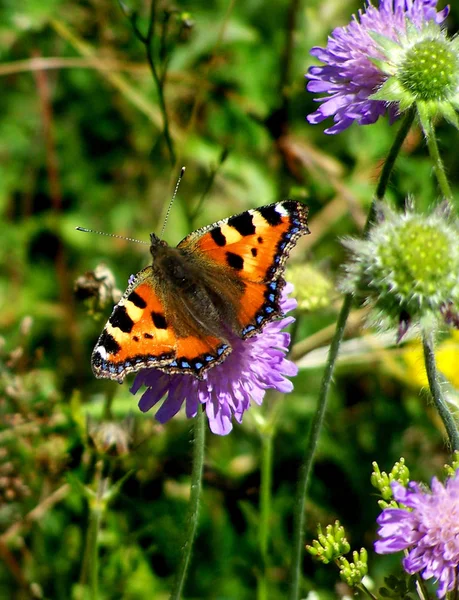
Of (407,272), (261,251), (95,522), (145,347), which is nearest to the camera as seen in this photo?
(407,272)

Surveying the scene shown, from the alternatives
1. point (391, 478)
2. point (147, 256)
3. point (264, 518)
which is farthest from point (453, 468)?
point (147, 256)

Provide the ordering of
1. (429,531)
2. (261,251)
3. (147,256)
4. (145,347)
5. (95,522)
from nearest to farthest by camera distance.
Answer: (429,531) < (145,347) < (261,251) < (95,522) < (147,256)

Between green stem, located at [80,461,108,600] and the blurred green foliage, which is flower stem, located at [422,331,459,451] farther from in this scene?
green stem, located at [80,461,108,600]

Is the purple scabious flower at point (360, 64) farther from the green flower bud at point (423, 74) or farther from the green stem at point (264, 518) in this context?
the green stem at point (264, 518)

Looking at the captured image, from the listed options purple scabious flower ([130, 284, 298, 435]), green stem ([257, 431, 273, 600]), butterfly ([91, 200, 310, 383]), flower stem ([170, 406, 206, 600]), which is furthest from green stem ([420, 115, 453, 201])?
green stem ([257, 431, 273, 600])

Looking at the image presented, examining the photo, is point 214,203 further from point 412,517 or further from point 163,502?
point 412,517

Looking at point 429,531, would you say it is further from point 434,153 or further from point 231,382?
point 434,153

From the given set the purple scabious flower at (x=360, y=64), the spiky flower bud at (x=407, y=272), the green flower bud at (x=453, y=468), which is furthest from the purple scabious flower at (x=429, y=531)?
the purple scabious flower at (x=360, y=64)
